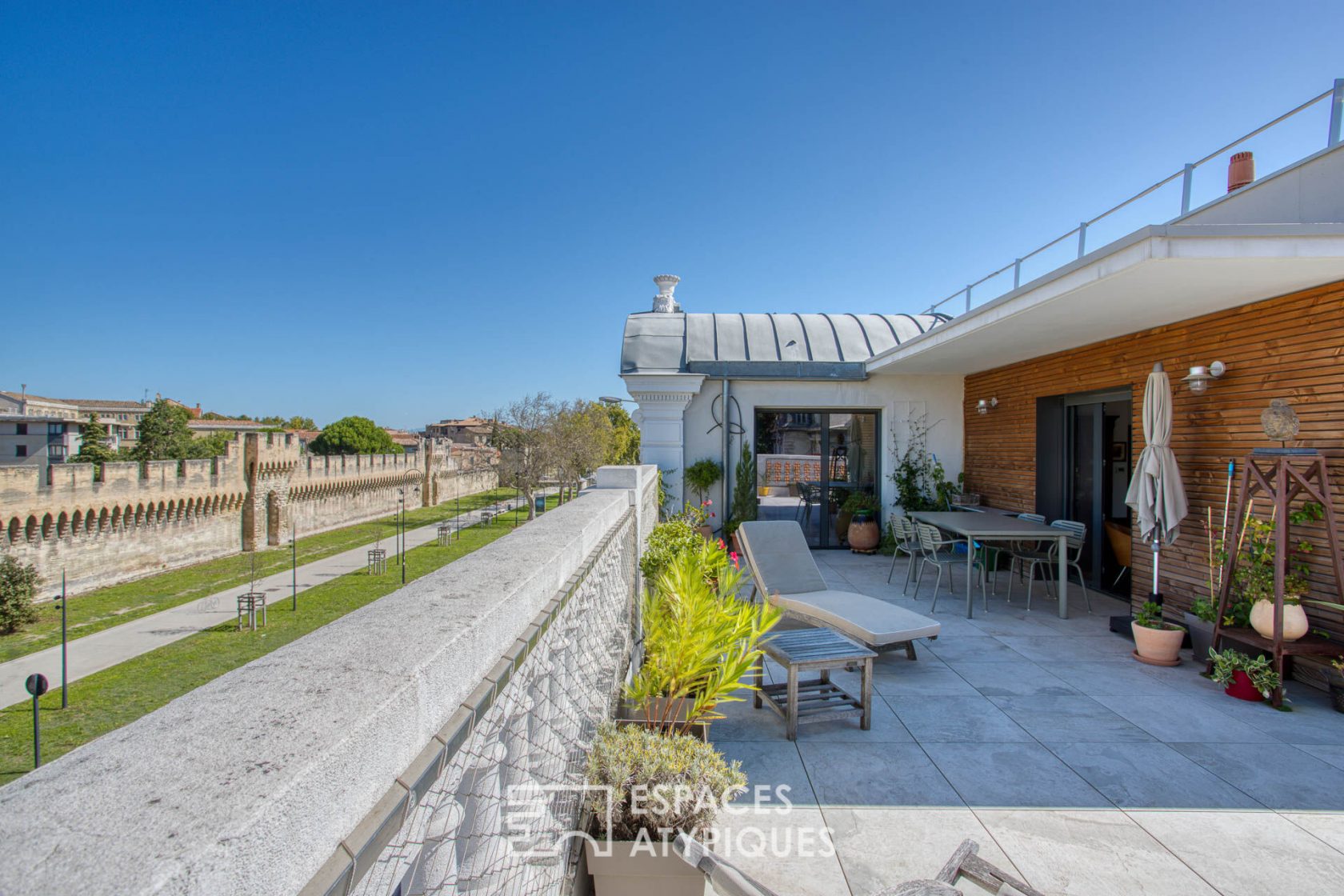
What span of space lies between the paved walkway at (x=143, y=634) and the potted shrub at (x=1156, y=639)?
24.6 meters

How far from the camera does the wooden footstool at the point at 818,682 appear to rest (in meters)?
3.75

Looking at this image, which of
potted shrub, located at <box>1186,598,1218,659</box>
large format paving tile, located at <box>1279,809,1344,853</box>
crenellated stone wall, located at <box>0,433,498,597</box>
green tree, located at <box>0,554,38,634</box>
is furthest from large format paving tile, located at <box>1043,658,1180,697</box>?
green tree, located at <box>0,554,38,634</box>

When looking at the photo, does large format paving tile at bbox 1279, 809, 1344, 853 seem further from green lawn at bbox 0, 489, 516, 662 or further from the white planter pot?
green lawn at bbox 0, 489, 516, 662

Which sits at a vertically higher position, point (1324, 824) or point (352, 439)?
point (352, 439)

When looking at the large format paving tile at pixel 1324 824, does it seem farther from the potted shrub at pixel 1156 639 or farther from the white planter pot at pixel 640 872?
the white planter pot at pixel 640 872

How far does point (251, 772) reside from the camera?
1.96ft

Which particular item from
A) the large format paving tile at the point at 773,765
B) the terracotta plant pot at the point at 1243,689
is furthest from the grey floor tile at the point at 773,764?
the terracotta plant pot at the point at 1243,689

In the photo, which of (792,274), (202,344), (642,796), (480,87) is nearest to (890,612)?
(642,796)

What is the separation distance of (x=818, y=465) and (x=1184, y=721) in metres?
6.75

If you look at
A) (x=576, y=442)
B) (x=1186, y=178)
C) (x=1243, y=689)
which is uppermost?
(x=1186, y=178)

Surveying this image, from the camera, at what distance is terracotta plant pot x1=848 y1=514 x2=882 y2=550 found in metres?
9.79

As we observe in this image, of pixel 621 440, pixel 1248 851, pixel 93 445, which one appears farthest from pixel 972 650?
pixel 93 445

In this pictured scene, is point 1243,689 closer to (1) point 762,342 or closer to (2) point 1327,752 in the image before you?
(2) point 1327,752

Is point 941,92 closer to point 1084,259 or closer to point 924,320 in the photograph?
point 924,320
